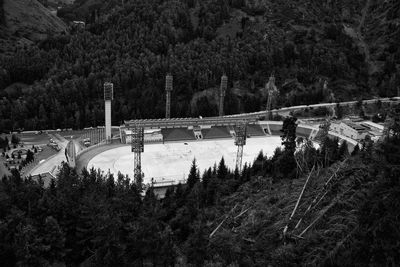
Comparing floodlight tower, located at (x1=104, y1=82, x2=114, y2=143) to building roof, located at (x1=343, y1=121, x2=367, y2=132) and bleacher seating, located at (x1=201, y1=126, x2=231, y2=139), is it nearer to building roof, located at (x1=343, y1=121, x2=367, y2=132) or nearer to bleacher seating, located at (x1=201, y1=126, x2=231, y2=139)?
bleacher seating, located at (x1=201, y1=126, x2=231, y2=139)

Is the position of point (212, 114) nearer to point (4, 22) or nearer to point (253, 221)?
point (253, 221)

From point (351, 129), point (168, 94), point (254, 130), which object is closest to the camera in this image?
point (351, 129)

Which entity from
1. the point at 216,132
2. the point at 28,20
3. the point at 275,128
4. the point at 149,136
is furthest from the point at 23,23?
the point at 275,128

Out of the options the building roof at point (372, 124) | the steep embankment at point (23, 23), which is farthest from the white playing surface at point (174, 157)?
the steep embankment at point (23, 23)

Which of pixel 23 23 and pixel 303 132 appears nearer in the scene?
pixel 303 132

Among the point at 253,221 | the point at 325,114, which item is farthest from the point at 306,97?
the point at 253,221

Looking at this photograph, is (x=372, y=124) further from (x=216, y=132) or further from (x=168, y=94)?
(x=168, y=94)

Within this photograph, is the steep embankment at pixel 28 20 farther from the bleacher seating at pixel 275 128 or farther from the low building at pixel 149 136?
the bleacher seating at pixel 275 128
